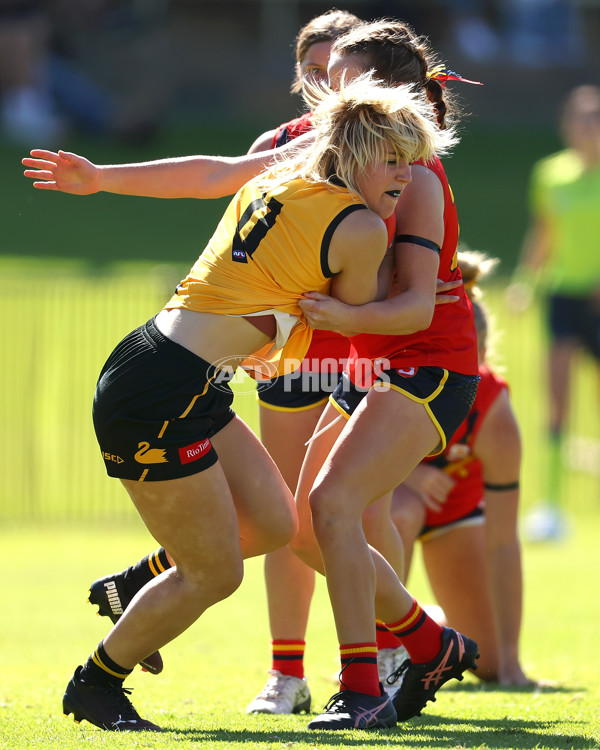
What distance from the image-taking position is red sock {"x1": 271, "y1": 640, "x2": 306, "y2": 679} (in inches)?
187

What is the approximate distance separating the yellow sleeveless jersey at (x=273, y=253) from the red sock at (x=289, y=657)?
1.50 meters

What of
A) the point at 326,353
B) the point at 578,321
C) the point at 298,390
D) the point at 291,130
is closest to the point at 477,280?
the point at 326,353

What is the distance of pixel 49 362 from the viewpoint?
40.2 ft

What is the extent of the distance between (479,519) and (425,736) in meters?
2.03

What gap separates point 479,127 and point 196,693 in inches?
810

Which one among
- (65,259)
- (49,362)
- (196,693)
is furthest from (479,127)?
(196,693)

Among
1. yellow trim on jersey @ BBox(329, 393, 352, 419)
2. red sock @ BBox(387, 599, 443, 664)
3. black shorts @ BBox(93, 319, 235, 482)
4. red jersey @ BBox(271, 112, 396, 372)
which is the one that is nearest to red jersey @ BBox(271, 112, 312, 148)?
red jersey @ BBox(271, 112, 396, 372)

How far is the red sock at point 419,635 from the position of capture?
14.0 ft

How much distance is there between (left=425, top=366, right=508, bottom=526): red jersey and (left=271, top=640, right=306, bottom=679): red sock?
1210mm

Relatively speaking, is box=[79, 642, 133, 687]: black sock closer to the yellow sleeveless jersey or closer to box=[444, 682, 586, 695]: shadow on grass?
the yellow sleeveless jersey

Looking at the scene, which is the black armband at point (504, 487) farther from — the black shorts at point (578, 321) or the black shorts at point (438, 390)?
the black shorts at point (578, 321)


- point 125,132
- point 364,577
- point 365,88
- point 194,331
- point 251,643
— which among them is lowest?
point 251,643

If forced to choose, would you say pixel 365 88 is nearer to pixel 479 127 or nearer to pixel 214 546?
pixel 214 546

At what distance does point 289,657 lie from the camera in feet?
15.6
